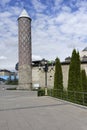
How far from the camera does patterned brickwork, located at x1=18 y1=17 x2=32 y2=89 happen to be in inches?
2357

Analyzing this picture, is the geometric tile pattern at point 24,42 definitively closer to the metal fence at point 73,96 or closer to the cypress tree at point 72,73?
the metal fence at point 73,96

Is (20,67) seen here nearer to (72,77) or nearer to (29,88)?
(29,88)

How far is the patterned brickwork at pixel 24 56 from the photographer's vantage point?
5988cm

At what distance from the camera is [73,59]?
21359 millimetres

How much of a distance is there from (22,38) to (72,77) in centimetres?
4030

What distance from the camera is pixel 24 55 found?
5994 centimetres

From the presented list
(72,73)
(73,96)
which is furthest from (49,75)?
(73,96)

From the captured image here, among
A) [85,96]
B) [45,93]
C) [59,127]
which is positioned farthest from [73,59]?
[59,127]

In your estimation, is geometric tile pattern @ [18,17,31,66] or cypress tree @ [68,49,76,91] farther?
geometric tile pattern @ [18,17,31,66]

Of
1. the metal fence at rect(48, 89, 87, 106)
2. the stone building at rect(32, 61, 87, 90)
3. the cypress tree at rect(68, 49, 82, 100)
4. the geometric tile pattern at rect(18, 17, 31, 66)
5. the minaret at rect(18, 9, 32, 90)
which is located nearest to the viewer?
the metal fence at rect(48, 89, 87, 106)

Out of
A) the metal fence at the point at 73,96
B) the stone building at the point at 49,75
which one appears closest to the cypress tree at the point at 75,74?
the metal fence at the point at 73,96

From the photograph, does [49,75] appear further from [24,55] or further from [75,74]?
[75,74]

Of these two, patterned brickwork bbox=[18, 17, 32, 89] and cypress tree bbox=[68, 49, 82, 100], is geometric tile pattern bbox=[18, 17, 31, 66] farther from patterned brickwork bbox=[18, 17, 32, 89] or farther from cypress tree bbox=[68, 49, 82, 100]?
cypress tree bbox=[68, 49, 82, 100]

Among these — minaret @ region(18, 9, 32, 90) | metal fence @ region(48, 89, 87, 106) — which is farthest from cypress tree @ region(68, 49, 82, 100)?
minaret @ region(18, 9, 32, 90)
